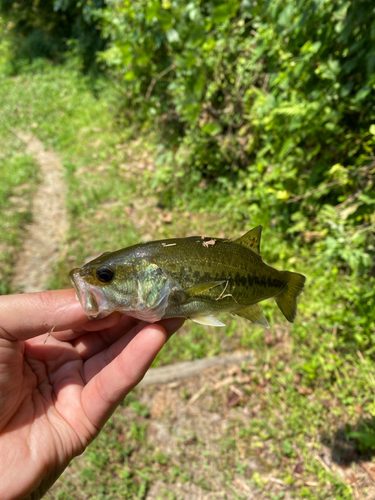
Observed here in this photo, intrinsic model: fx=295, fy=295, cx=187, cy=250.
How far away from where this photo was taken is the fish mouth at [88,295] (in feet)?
5.38

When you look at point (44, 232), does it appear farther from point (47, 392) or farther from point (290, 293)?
point (290, 293)

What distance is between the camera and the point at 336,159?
3754mm

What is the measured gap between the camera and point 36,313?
5.44 feet

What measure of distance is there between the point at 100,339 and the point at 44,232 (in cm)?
348

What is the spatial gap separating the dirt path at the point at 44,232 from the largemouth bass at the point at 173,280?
2890 mm

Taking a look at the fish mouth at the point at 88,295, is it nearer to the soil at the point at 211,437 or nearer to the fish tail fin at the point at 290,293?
the fish tail fin at the point at 290,293

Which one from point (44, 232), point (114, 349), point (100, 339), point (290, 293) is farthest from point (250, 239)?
point (44, 232)

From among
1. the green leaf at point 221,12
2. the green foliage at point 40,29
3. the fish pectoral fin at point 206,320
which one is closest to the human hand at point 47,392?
the fish pectoral fin at point 206,320

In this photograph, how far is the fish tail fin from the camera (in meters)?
1.99

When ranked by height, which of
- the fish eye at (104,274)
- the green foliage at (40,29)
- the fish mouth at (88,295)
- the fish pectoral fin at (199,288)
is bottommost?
the fish pectoral fin at (199,288)

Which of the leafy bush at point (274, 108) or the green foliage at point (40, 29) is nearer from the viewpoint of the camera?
the leafy bush at point (274, 108)

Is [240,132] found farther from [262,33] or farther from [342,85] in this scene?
[342,85]

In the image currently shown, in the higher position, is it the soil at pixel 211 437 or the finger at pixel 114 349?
the finger at pixel 114 349

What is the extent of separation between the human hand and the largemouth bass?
15 cm
